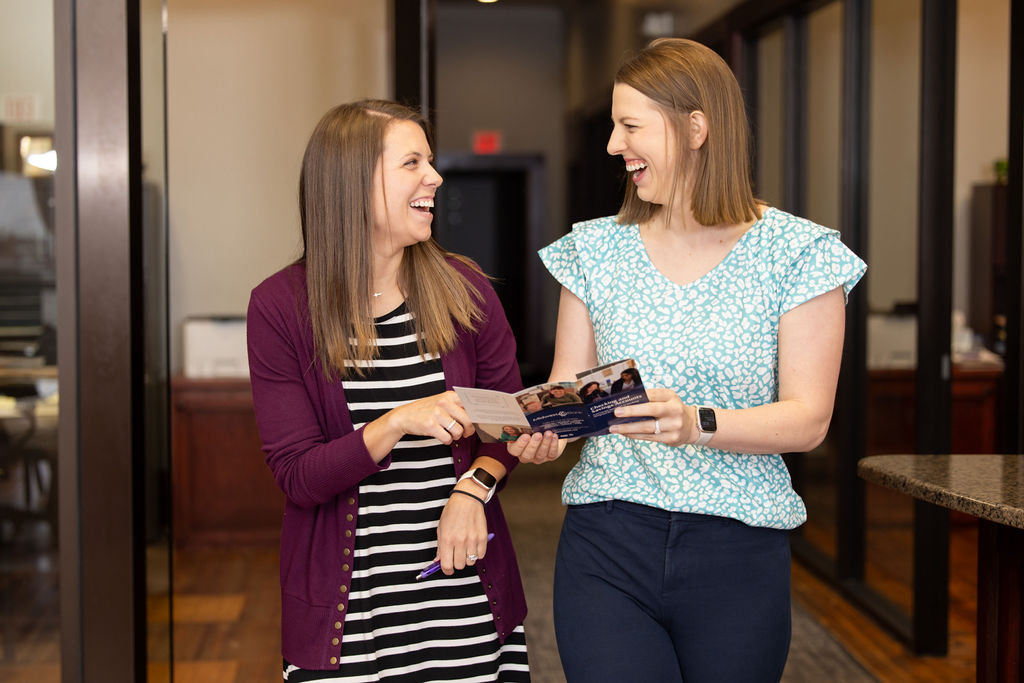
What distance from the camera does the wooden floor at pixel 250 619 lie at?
2252 mm

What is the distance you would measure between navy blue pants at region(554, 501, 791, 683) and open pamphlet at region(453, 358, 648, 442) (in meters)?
0.19

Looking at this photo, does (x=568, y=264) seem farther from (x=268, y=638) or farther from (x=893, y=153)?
(x=893, y=153)

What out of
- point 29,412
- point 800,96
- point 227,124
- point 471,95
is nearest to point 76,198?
point 29,412

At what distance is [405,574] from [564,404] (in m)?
0.43

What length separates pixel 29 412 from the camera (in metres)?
2.24

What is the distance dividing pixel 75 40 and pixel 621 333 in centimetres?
139

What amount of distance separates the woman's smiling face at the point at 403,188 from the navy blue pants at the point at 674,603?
0.56m

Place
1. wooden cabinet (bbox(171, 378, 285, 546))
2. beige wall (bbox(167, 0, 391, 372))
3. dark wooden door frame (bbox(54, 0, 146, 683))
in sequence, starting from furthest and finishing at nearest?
wooden cabinet (bbox(171, 378, 285, 546)) → beige wall (bbox(167, 0, 391, 372)) → dark wooden door frame (bbox(54, 0, 146, 683))

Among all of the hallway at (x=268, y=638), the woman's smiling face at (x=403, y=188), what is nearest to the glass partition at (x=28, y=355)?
the hallway at (x=268, y=638)

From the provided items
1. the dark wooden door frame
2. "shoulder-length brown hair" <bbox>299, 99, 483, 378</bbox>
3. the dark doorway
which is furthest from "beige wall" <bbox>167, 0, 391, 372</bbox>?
the dark doorway

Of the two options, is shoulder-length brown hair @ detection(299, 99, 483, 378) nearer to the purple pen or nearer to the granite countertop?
the purple pen

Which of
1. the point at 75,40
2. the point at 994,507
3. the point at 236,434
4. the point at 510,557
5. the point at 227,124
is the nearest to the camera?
the point at 994,507

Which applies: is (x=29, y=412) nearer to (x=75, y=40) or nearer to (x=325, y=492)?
(x=75, y=40)

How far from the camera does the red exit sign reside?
25.4 ft
